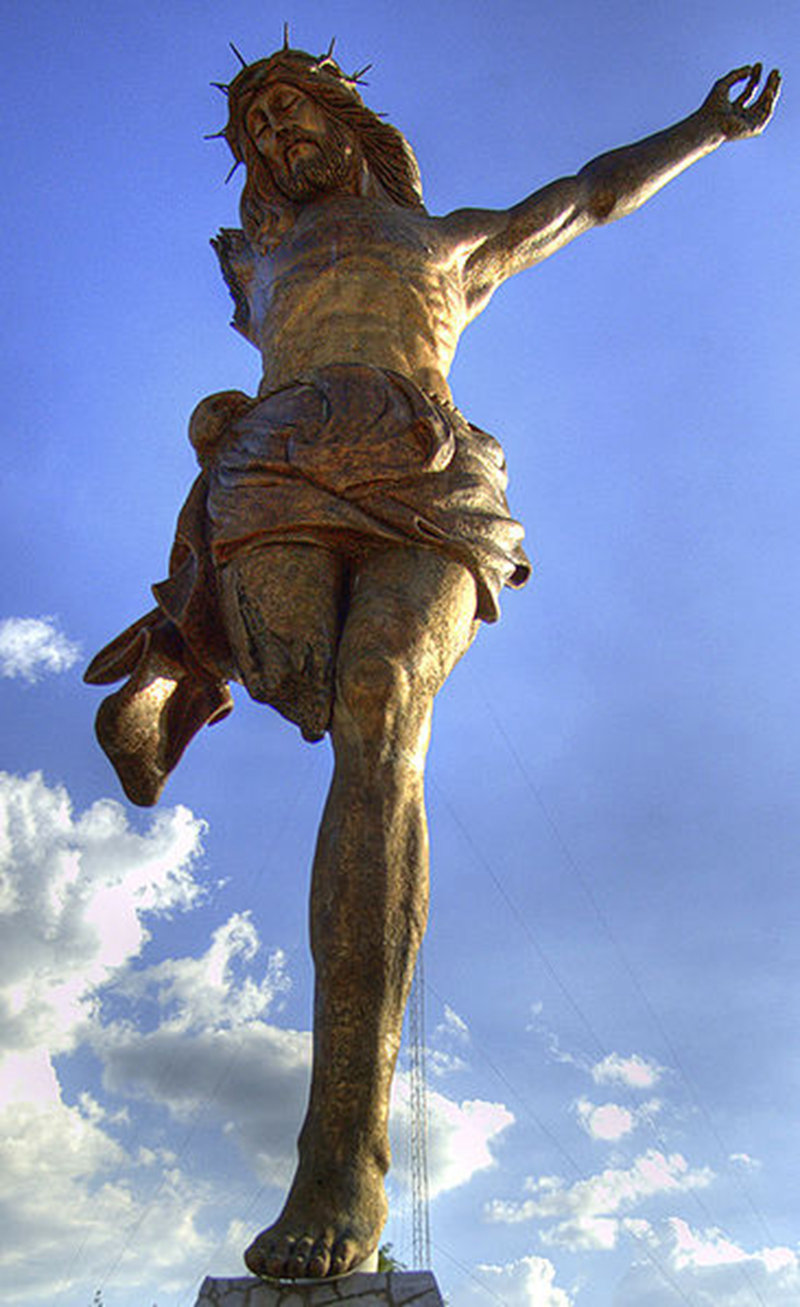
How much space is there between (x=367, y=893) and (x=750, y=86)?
5417mm

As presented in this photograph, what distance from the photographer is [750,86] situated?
7387 mm

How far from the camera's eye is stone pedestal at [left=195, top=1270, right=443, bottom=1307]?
3.49m

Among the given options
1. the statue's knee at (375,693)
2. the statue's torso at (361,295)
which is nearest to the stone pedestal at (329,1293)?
the statue's knee at (375,693)

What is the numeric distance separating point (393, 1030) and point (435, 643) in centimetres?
133

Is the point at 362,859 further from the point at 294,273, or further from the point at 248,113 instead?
the point at 248,113

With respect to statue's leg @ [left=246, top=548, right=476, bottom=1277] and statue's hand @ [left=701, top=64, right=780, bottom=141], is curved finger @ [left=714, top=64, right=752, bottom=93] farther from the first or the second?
statue's leg @ [left=246, top=548, right=476, bottom=1277]

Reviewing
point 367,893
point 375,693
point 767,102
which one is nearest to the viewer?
point 367,893

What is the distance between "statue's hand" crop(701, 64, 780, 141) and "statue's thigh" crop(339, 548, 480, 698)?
3782 millimetres

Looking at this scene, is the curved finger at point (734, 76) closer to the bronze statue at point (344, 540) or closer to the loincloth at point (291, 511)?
the bronze statue at point (344, 540)

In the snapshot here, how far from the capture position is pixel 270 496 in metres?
4.91

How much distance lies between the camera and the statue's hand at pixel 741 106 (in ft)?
23.8

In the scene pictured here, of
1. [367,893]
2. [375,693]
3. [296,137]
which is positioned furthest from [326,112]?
[367,893]

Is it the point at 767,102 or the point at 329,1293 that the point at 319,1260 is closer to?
the point at 329,1293

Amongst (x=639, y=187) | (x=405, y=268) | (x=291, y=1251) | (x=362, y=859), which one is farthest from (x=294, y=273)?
(x=291, y=1251)
